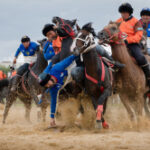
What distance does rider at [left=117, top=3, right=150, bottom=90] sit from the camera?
7.80 m

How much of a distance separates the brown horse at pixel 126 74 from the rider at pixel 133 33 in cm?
15

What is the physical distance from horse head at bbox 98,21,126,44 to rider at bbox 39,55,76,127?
33.6 inches

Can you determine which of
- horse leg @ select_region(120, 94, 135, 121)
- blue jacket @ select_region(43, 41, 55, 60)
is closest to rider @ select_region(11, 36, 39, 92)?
blue jacket @ select_region(43, 41, 55, 60)

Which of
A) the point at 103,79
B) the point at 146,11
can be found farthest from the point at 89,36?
the point at 146,11

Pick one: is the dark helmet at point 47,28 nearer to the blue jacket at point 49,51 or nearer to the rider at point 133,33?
the blue jacket at point 49,51

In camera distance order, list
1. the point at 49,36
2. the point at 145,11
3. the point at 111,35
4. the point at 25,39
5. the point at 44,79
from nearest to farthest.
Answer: the point at 44,79, the point at 111,35, the point at 49,36, the point at 145,11, the point at 25,39

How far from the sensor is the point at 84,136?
20.8 feet

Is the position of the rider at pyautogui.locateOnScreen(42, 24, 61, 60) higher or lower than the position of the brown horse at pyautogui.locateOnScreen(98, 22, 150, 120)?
higher

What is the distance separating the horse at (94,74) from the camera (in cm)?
667

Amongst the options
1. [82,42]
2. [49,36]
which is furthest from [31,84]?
[82,42]

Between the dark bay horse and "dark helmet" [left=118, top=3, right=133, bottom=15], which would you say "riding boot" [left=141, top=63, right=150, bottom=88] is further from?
the dark bay horse

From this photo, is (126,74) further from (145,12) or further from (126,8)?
(145,12)

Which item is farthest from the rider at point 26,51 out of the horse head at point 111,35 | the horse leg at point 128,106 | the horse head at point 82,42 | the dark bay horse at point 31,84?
the horse head at point 82,42

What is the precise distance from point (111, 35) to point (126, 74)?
36.9 inches
